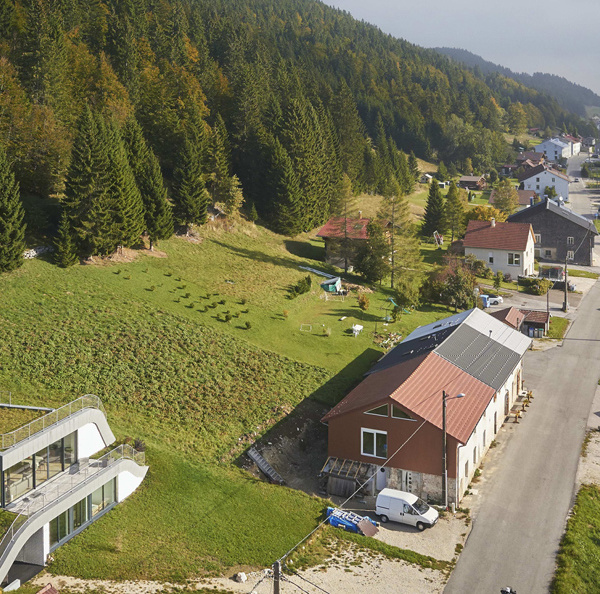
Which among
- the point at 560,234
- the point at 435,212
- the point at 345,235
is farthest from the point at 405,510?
the point at 435,212

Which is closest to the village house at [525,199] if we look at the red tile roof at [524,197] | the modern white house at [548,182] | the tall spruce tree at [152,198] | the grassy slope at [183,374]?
the red tile roof at [524,197]

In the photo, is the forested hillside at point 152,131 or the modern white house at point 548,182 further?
the modern white house at point 548,182

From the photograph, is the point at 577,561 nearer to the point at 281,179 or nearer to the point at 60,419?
the point at 60,419

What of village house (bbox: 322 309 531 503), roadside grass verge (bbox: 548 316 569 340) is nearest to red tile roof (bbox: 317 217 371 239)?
roadside grass verge (bbox: 548 316 569 340)

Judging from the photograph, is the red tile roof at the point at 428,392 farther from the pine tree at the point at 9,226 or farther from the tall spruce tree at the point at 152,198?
the tall spruce tree at the point at 152,198

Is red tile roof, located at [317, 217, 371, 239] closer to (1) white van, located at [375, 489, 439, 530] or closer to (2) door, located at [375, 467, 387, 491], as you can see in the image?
(2) door, located at [375, 467, 387, 491]

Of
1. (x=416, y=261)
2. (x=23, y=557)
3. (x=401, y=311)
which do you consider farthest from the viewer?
(x=416, y=261)

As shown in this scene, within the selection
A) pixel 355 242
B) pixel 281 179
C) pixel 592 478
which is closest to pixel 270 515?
pixel 592 478
